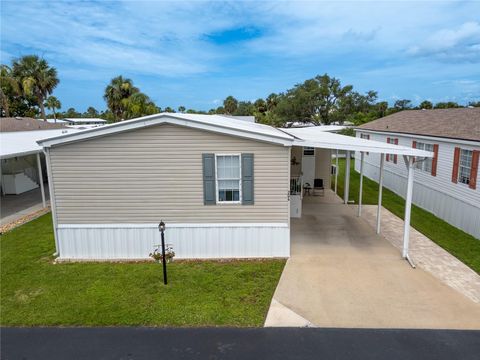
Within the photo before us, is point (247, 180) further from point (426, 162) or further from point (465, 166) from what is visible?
point (426, 162)

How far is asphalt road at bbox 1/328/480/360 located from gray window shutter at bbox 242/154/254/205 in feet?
10.8

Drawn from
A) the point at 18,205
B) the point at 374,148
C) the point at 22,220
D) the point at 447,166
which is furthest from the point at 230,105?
the point at 374,148

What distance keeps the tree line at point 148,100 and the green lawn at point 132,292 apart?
2593 centimetres

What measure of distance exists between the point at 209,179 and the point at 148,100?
29.5m

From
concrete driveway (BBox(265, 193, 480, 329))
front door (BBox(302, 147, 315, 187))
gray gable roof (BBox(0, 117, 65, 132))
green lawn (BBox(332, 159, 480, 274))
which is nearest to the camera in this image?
concrete driveway (BBox(265, 193, 480, 329))

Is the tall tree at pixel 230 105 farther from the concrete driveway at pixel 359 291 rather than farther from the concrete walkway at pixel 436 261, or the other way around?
the concrete driveway at pixel 359 291

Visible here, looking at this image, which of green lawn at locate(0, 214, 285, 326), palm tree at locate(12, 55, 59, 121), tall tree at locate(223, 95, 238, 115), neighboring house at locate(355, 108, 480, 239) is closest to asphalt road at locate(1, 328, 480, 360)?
green lawn at locate(0, 214, 285, 326)

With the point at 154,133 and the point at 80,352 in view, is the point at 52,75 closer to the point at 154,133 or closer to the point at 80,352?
the point at 154,133

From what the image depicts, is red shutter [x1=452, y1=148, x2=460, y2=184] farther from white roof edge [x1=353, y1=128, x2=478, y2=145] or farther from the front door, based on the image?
the front door

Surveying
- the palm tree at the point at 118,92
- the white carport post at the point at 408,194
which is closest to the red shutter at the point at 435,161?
the white carport post at the point at 408,194

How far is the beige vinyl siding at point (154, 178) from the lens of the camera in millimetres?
7844

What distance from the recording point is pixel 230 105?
6538 cm

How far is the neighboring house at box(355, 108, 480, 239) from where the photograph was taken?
1054cm

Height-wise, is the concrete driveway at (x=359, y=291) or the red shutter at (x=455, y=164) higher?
the red shutter at (x=455, y=164)
